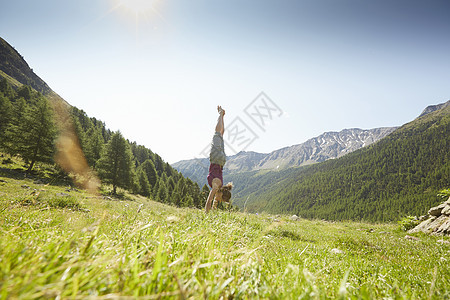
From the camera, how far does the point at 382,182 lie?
5655 inches

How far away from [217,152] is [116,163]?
36846 mm

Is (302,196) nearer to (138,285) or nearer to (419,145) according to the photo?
(419,145)

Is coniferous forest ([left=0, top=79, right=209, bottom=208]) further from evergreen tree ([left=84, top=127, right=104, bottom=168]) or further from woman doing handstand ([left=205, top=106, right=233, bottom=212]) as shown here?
woman doing handstand ([left=205, top=106, right=233, bottom=212])

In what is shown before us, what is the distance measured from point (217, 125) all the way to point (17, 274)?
6.99 m

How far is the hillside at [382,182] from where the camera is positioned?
121562 millimetres

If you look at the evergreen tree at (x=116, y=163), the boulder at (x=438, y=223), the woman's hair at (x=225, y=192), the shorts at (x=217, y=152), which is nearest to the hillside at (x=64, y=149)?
the evergreen tree at (x=116, y=163)

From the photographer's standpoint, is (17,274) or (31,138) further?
(31,138)

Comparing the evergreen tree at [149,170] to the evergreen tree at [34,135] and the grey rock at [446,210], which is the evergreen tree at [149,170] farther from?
the grey rock at [446,210]

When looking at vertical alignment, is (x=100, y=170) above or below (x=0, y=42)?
below

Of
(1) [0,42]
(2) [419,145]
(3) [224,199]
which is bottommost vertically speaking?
(2) [419,145]

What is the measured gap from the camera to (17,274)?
0.93 meters

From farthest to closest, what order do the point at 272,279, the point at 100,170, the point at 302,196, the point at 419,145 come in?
the point at 302,196 → the point at 419,145 → the point at 100,170 → the point at 272,279

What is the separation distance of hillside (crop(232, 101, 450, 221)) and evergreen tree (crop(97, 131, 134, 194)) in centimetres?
8201

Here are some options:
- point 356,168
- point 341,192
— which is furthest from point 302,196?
point 356,168
